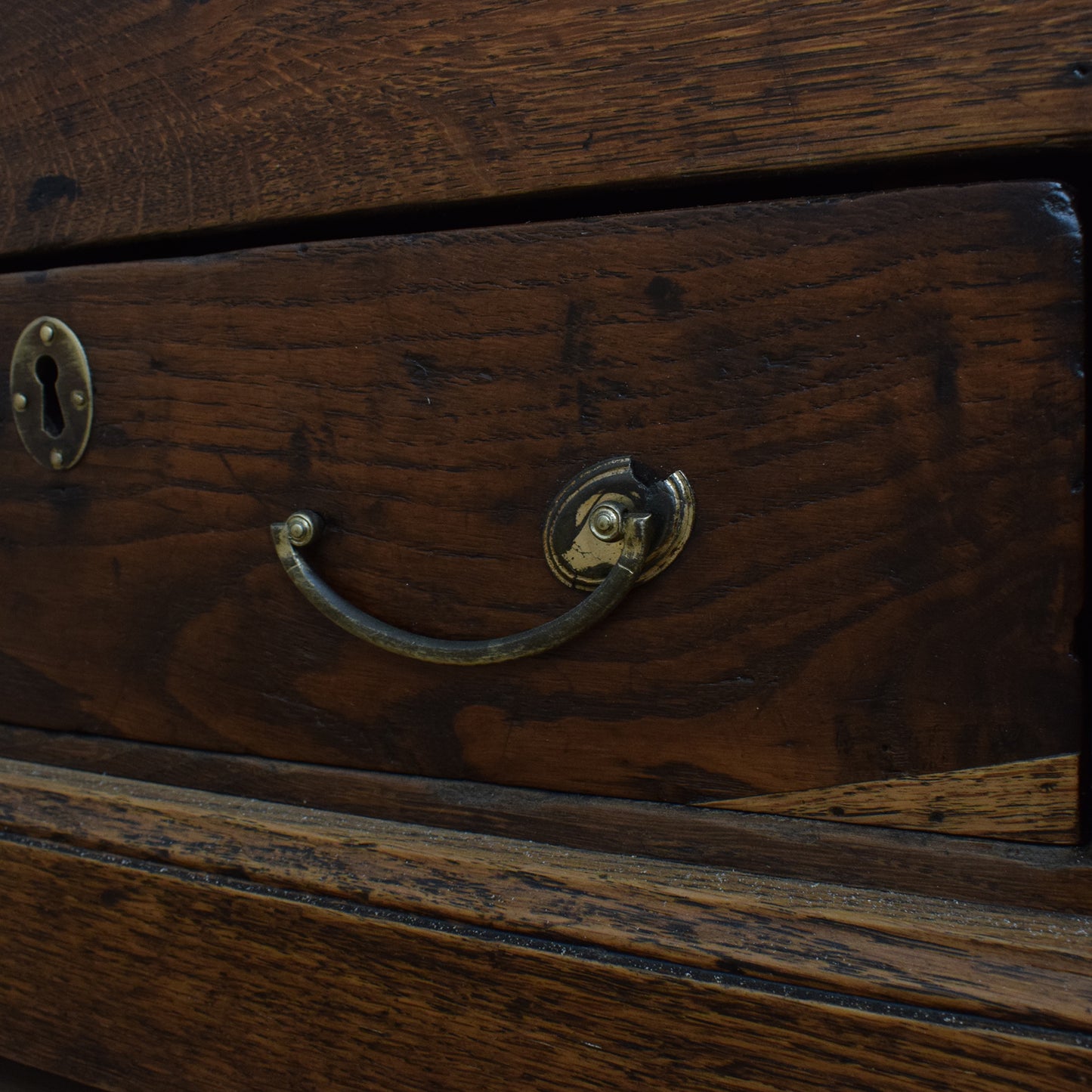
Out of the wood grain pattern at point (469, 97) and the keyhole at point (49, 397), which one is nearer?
the wood grain pattern at point (469, 97)

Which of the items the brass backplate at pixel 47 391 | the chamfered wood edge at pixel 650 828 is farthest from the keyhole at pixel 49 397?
the chamfered wood edge at pixel 650 828

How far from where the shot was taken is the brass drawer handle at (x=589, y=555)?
39 centimetres

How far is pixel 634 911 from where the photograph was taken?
39 centimetres

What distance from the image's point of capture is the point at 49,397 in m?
0.52

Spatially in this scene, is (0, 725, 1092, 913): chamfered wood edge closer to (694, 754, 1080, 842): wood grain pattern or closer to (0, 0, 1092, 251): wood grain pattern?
(694, 754, 1080, 842): wood grain pattern

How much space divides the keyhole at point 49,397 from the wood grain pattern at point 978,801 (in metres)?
0.42

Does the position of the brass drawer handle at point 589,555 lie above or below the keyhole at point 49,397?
below

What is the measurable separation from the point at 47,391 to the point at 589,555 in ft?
A: 1.05

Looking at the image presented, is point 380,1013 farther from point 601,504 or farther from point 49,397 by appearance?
point 49,397

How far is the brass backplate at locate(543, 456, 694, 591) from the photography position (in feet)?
1.29

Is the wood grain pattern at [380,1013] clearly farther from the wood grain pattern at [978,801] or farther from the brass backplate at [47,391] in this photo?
the brass backplate at [47,391]

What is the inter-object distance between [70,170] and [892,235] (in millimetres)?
408

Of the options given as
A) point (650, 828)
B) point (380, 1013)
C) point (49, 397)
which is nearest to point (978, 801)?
point (650, 828)

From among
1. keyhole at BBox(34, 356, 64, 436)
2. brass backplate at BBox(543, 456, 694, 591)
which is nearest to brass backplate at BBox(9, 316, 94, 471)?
keyhole at BBox(34, 356, 64, 436)
